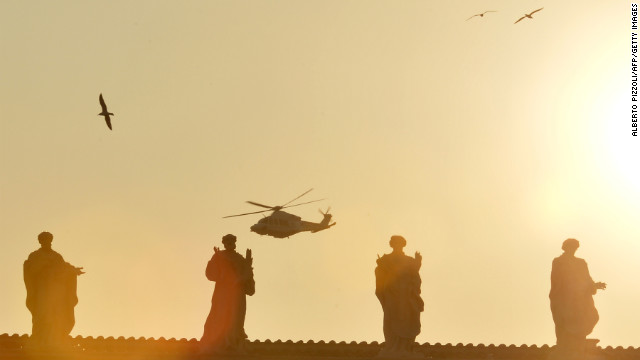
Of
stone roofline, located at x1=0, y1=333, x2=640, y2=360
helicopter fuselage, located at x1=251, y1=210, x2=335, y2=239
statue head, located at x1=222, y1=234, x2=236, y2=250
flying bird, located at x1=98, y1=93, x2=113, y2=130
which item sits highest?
helicopter fuselage, located at x1=251, y1=210, x2=335, y2=239

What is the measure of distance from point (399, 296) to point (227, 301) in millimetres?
3556

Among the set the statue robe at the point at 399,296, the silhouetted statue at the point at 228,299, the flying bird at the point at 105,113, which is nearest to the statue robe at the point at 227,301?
the silhouetted statue at the point at 228,299

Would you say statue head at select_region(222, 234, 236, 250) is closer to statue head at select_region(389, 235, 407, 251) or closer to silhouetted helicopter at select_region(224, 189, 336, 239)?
statue head at select_region(389, 235, 407, 251)

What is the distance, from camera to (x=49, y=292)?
203 feet

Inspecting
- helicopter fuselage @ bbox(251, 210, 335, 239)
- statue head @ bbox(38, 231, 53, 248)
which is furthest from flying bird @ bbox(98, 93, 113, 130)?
helicopter fuselage @ bbox(251, 210, 335, 239)

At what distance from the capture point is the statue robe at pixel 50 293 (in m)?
61.6

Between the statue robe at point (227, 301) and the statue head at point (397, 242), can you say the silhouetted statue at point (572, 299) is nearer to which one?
the statue head at point (397, 242)

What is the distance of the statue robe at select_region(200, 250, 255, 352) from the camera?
62.0 m

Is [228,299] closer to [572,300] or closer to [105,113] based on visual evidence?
[572,300]

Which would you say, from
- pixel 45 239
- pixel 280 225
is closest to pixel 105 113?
pixel 45 239

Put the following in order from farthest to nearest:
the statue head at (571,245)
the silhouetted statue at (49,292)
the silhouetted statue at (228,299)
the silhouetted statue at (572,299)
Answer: the statue head at (571,245) → the silhouetted statue at (572,299) → the silhouetted statue at (228,299) → the silhouetted statue at (49,292)

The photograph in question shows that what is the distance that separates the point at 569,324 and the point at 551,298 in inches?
32.8

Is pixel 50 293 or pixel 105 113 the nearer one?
pixel 50 293

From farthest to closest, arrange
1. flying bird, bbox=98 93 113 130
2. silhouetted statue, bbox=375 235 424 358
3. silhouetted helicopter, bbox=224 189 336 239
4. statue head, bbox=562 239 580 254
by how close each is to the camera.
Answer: silhouetted helicopter, bbox=224 189 336 239, flying bird, bbox=98 93 113 130, statue head, bbox=562 239 580 254, silhouetted statue, bbox=375 235 424 358
